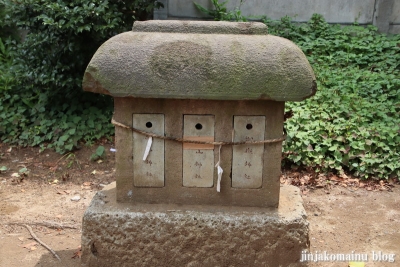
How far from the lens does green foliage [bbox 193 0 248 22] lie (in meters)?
7.20

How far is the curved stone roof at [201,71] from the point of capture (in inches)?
96.8

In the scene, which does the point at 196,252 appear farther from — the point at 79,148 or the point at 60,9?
the point at 60,9

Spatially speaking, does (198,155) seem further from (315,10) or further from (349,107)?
(315,10)

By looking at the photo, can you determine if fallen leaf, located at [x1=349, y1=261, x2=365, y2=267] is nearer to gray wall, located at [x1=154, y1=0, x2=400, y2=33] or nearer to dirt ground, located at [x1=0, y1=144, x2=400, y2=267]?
dirt ground, located at [x1=0, y1=144, x2=400, y2=267]

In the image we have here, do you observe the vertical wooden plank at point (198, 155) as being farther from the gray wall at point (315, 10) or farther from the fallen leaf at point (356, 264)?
the gray wall at point (315, 10)

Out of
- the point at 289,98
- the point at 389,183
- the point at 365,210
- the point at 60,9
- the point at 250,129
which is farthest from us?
the point at 60,9

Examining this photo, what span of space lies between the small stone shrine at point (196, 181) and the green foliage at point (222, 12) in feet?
15.1

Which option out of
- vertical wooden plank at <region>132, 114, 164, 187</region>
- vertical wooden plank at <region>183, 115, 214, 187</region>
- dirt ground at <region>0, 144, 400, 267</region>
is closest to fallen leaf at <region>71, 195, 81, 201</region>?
dirt ground at <region>0, 144, 400, 267</region>

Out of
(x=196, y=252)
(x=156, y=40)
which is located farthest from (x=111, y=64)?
(x=196, y=252)

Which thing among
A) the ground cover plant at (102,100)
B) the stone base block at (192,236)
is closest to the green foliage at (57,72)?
the ground cover plant at (102,100)

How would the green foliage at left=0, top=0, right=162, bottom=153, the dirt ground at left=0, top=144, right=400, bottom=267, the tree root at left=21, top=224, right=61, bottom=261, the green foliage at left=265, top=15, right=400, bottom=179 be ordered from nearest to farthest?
1. the tree root at left=21, top=224, right=61, bottom=261
2. the dirt ground at left=0, top=144, right=400, bottom=267
3. the green foliage at left=265, top=15, right=400, bottom=179
4. the green foliage at left=0, top=0, right=162, bottom=153

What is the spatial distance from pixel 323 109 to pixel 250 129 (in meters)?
2.93

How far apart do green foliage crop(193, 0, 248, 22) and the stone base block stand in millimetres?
5054

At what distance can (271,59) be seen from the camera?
97.4 inches
